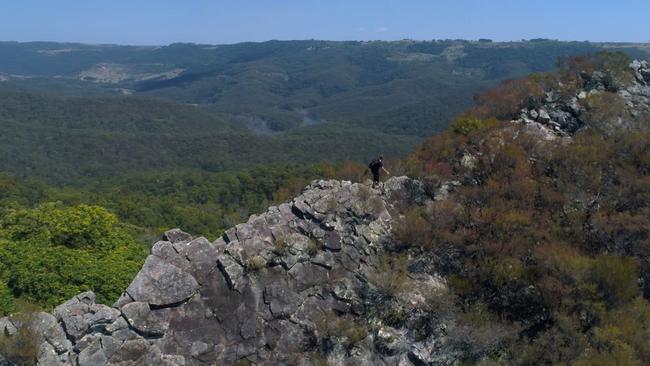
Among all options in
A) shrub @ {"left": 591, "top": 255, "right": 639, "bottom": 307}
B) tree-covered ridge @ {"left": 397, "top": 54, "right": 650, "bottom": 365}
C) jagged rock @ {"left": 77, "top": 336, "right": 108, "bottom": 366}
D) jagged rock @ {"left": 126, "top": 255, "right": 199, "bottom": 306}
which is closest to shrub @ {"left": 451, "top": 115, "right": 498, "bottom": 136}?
tree-covered ridge @ {"left": 397, "top": 54, "right": 650, "bottom": 365}

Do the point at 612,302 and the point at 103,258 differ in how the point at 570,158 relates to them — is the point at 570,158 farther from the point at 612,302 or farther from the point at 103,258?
the point at 103,258

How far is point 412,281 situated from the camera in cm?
1812

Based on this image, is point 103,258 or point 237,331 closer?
point 237,331

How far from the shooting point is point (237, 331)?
1634 cm

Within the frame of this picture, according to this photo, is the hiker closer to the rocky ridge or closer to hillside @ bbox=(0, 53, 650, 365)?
hillside @ bbox=(0, 53, 650, 365)

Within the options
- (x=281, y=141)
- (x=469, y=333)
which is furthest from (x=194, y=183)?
(x=469, y=333)

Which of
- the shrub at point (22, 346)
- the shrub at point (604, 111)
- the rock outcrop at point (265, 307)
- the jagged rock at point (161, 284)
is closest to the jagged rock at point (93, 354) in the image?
the rock outcrop at point (265, 307)

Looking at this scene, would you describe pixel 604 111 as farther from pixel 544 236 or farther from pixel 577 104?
pixel 544 236

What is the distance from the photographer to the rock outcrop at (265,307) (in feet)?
50.1

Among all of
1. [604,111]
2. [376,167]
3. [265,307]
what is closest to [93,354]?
[265,307]

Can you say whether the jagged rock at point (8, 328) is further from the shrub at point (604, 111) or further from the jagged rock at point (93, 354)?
the shrub at point (604, 111)

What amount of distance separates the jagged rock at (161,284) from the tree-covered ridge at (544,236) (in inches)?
286

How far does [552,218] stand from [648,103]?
1252 cm

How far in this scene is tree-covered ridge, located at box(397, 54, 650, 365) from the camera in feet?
52.4
